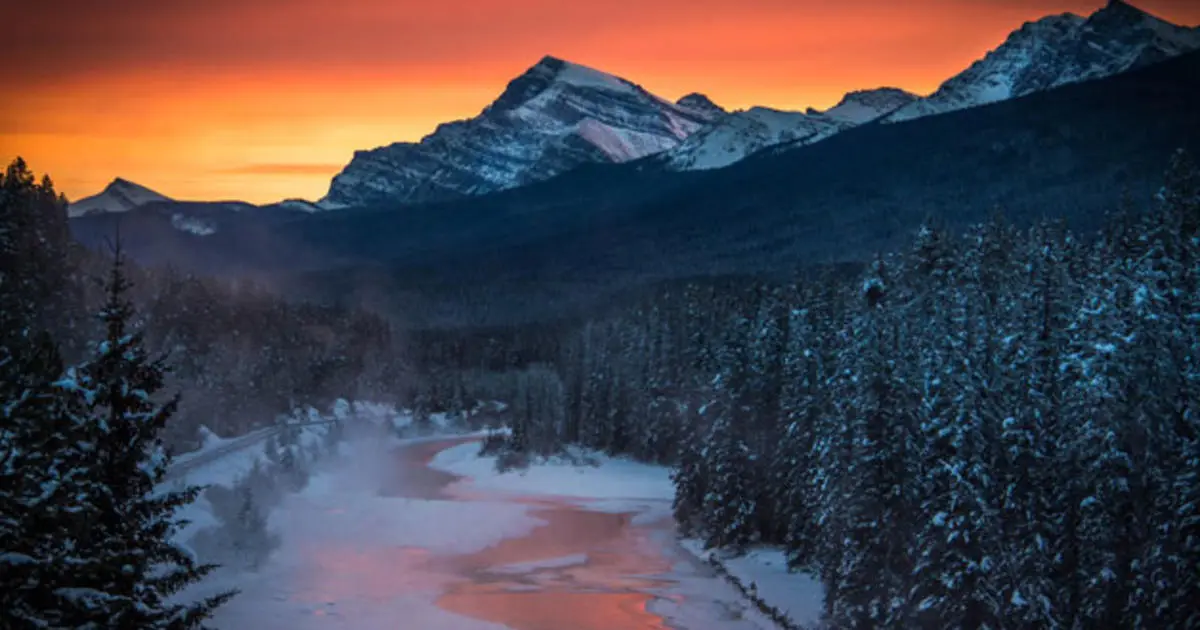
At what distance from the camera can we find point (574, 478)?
87.6 metres

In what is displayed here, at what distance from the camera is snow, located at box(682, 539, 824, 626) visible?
4194 cm

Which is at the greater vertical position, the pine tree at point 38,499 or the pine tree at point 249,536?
the pine tree at point 38,499

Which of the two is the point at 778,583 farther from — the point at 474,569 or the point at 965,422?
the point at 965,422

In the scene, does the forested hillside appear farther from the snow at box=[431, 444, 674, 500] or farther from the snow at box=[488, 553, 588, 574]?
the snow at box=[488, 553, 588, 574]

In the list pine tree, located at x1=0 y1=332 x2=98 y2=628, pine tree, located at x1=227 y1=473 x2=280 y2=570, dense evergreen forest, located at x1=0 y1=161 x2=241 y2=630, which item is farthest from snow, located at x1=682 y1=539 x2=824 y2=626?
pine tree, located at x1=0 y1=332 x2=98 y2=628

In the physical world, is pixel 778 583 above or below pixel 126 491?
below

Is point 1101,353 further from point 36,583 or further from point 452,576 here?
point 452,576

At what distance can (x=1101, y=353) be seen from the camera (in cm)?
2925

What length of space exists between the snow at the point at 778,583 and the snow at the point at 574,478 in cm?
2621

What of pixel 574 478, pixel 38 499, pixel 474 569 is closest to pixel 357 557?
pixel 474 569

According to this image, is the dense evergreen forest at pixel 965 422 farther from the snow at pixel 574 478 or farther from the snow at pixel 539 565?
the snow at pixel 574 478

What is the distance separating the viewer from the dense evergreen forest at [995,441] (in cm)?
2811

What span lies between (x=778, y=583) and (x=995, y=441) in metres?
16.4

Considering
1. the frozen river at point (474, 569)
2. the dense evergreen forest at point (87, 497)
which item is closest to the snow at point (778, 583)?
the frozen river at point (474, 569)
